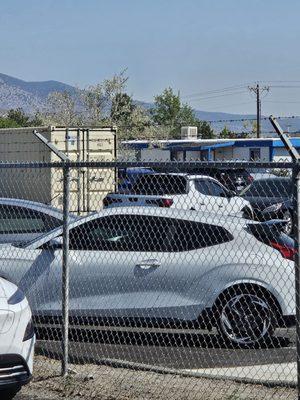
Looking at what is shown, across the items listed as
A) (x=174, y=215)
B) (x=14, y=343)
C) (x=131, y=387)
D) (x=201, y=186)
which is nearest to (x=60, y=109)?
(x=201, y=186)

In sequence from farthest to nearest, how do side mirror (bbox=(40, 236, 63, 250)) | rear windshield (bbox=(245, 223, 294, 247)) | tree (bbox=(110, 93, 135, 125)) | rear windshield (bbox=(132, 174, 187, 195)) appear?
tree (bbox=(110, 93, 135, 125)) → rear windshield (bbox=(132, 174, 187, 195)) → side mirror (bbox=(40, 236, 63, 250)) → rear windshield (bbox=(245, 223, 294, 247))

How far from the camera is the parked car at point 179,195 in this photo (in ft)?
37.5

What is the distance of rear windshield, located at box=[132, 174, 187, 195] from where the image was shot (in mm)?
13795

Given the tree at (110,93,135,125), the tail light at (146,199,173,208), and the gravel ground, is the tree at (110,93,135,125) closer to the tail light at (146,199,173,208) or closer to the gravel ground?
the tail light at (146,199,173,208)

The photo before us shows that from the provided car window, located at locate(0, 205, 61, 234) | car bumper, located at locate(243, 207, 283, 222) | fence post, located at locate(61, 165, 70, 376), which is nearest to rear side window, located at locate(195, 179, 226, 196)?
car bumper, located at locate(243, 207, 283, 222)

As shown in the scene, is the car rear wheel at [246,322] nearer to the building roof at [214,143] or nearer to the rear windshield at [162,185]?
the rear windshield at [162,185]

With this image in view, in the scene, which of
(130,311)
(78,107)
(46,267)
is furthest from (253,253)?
(78,107)

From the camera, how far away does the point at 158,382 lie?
26.8 feet

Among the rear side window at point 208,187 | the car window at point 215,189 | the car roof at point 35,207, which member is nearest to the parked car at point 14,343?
the car roof at point 35,207

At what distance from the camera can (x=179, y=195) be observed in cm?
1374

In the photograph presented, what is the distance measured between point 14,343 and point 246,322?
283cm

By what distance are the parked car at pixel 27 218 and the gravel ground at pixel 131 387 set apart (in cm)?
293

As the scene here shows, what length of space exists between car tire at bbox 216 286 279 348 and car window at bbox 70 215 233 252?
725 mm

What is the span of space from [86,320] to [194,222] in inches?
60.8
